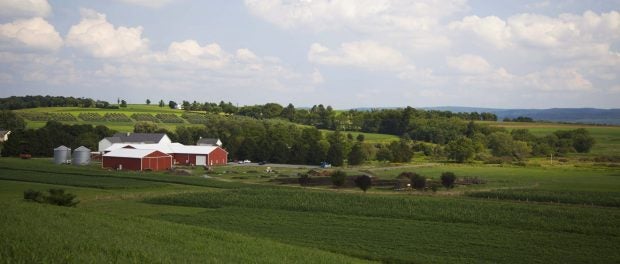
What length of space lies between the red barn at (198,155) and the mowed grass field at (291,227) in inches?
1144

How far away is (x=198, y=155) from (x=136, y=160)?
1191 centimetres

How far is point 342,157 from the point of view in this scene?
8900 cm

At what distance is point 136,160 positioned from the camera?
249ft

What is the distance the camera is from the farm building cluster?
3014 inches

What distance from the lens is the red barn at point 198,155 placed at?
85.8 m

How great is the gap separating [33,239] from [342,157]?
72.2 metres

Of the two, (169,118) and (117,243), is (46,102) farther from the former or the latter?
(117,243)

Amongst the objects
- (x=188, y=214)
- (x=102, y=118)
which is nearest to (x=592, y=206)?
(x=188, y=214)

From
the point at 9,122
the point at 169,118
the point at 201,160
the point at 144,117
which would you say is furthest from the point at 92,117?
the point at 201,160

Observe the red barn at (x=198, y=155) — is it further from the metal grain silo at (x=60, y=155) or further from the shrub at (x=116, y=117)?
the shrub at (x=116, y=117)

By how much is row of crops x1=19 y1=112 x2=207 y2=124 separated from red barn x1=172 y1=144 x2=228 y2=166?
53.6 meters

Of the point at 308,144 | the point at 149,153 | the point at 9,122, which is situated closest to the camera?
the point at 149,153

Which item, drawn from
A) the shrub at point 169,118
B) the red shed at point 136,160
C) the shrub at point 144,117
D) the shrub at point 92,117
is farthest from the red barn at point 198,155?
the shrub at point 144,117

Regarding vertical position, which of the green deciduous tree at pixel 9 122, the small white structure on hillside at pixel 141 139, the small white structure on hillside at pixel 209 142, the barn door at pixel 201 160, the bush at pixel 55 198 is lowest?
the barn door at pixel 201 160
